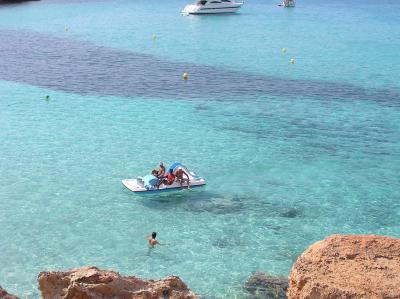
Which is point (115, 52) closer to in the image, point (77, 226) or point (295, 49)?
point (295, 49)

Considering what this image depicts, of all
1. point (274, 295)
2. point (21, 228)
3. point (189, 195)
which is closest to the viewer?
point (274, 295)

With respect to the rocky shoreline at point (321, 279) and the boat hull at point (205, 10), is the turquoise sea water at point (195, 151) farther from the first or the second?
the boat hull at point (205, 10)

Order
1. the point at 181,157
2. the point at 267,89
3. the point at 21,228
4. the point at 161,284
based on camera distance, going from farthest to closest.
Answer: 1. the point at 267,89
2. the point at 181,157
3. the point at 21,228
4. the point at 161,284

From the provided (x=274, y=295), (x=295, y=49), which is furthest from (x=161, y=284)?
(x=295, y=49)

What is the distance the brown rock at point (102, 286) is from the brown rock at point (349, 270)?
1.34 meters

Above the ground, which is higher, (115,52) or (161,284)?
(115,52)

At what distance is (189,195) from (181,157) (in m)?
3.64

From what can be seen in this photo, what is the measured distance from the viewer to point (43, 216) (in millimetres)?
16719

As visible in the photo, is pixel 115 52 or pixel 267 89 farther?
pixel 115 52

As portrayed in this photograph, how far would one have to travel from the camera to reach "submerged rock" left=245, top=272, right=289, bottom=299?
1273 cm

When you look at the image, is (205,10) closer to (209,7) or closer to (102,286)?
(209,7)

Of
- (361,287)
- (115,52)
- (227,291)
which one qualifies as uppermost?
(115,52)

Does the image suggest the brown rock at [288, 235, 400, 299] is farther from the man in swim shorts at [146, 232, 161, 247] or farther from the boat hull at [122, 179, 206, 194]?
the boat hull at [122, 179, 206, 194]

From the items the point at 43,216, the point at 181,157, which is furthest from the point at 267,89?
the point at 43,216
